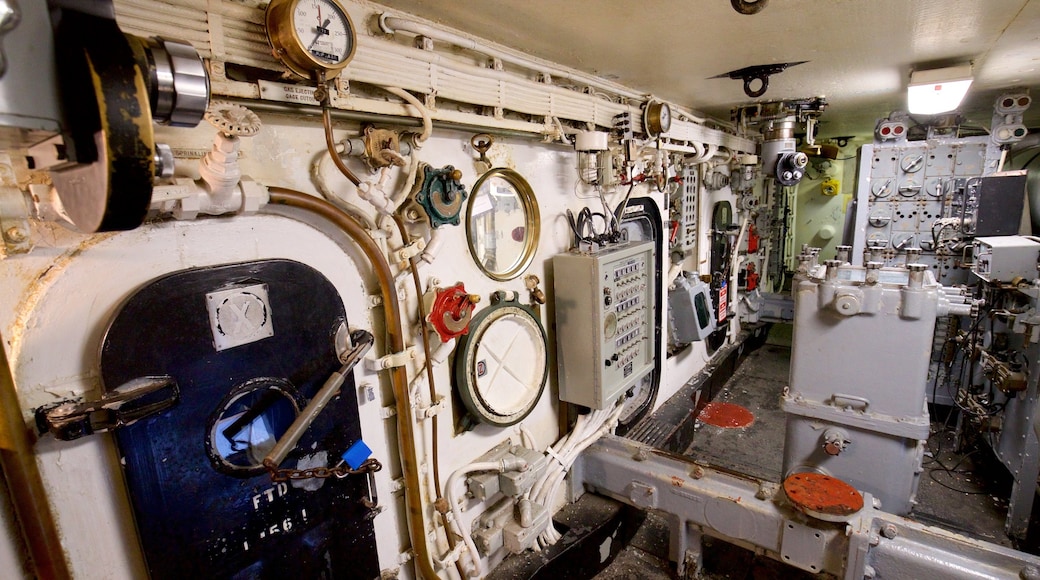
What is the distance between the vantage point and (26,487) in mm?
1022

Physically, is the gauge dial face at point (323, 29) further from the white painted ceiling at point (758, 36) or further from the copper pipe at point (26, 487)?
the copper pipe at point (26, 487)

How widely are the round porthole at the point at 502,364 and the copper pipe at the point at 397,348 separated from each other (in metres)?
0.34

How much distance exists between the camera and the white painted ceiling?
1788 millimetres

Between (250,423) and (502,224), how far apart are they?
4.61 feet

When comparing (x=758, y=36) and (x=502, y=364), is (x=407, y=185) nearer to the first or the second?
(x=502, y=364)

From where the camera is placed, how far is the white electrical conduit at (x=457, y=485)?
205cm

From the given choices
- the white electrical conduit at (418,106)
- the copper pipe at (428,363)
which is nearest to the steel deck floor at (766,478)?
the copper pipe at (428,363)

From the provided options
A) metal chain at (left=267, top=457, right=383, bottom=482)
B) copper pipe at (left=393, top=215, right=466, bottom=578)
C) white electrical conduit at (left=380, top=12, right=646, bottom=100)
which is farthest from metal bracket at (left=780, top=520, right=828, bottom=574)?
white electrical conduit at (left=380, top=12, right=646, bottom=100)

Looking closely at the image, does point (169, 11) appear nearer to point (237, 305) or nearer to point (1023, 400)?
point (237, 305)

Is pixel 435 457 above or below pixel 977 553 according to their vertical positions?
above

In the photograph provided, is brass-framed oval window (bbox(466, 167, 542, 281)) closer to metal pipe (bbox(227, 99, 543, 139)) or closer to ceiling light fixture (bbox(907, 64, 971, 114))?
metal pipe (bbox(227, 99, 543, 139))

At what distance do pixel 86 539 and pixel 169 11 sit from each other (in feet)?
4.22

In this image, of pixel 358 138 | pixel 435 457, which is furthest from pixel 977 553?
pixel 358 138

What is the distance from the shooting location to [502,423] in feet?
7.45
